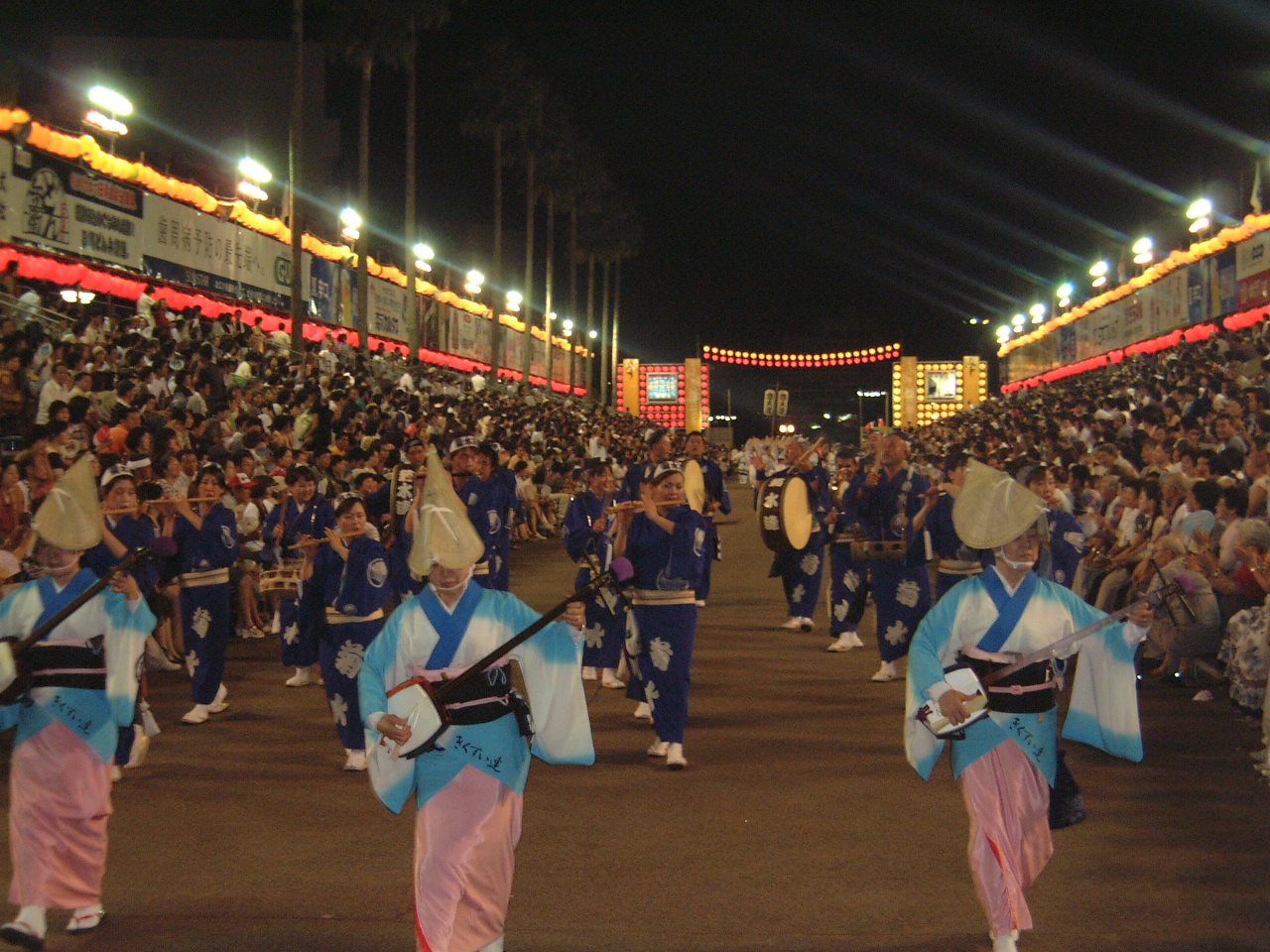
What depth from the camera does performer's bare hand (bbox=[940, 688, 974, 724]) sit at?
491cm

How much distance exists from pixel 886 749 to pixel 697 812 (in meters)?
1.88

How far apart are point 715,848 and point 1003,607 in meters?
1.97

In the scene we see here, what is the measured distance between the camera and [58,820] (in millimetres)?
5273

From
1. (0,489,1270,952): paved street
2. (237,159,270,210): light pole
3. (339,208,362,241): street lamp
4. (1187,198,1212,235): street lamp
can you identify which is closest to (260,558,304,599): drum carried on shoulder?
(0,489,1270,952): paved street

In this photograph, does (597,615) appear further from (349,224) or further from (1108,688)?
(349,224)

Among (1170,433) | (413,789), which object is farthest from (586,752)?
(1170,433)

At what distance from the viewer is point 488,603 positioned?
16.3 feet

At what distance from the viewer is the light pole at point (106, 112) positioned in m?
23.0

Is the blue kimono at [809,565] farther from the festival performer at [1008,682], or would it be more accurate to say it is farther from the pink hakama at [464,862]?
the pink hakama at [464,862]

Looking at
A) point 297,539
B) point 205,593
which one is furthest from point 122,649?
point 297,539

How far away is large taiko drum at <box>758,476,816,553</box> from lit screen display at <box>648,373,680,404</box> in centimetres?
Answer: 5118

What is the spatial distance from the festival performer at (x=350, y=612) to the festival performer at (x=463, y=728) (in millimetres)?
3233

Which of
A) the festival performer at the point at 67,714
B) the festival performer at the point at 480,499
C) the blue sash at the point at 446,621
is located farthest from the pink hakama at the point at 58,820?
the festival performer at the point at 480,499

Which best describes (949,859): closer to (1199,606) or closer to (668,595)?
(668,595)
